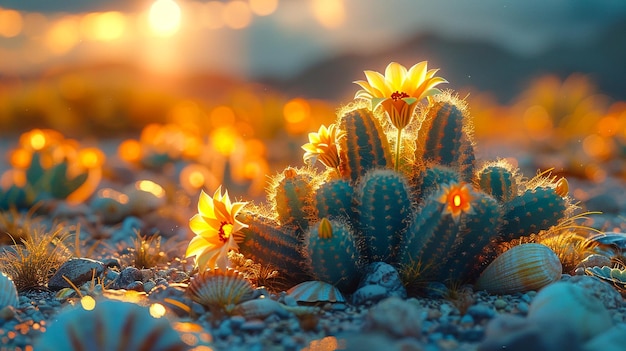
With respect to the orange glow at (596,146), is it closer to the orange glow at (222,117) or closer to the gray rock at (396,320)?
the orange glow at (222,117)

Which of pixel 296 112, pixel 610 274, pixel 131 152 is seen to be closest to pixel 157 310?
pixel 610 274

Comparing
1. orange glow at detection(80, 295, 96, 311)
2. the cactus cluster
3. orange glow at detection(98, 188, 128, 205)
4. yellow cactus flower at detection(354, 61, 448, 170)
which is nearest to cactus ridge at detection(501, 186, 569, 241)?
the cactus cluster

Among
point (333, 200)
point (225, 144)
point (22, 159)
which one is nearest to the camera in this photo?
point (333, 200)

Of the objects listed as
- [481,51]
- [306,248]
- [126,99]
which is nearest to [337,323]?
[306,248]

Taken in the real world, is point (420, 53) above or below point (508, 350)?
above

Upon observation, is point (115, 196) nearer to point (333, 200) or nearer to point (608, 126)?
point (333, 200)

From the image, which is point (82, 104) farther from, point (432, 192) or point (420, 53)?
point (420, 53)
